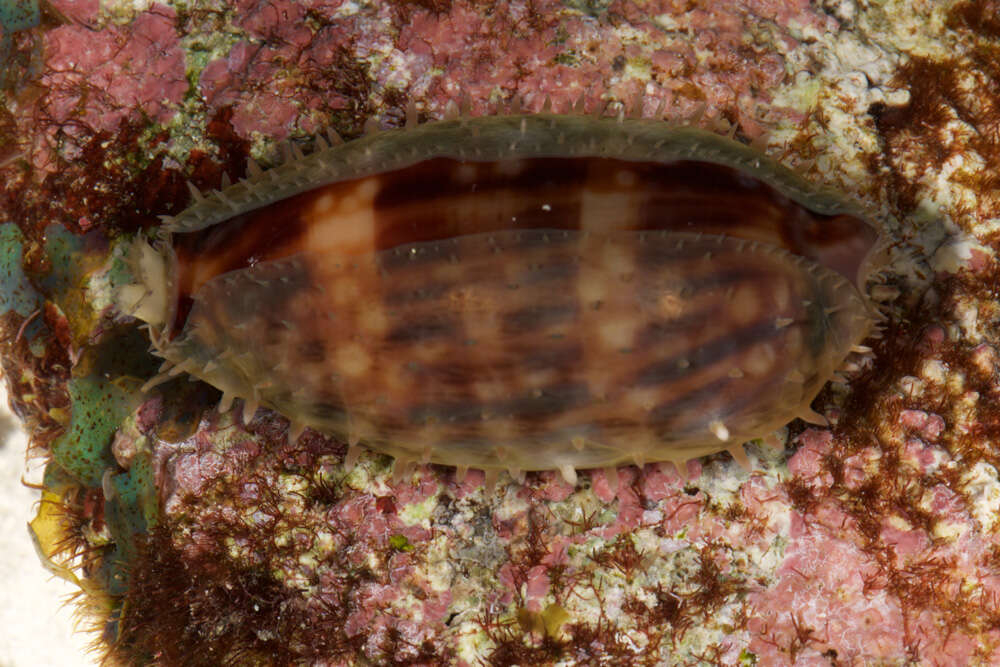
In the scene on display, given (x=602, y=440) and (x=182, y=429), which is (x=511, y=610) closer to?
(x=602, y=440)

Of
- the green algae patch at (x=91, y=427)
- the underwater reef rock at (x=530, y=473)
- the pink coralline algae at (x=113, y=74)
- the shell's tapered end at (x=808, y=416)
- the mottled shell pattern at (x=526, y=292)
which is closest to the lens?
the mottled shell pattern at (x=526, y=292)

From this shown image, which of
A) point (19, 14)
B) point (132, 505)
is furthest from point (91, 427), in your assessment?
point (19, 14)

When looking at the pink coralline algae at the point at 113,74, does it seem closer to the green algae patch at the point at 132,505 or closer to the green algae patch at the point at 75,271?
the green algae patch at the point at 75,271

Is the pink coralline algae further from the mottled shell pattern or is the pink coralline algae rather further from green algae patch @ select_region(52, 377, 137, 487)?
green algae patch @ select_region(52, 377, 137, 487)

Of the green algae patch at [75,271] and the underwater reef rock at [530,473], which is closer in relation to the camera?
the underwater reef rock at [530,473]

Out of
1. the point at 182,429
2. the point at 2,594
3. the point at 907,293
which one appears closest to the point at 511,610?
the point at 182,429

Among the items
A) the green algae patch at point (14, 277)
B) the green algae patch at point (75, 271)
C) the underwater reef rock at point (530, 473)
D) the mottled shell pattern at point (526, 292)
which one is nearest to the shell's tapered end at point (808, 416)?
the mottled shell pattern at point (526, 292)

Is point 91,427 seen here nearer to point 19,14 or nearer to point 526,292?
point 19,14
